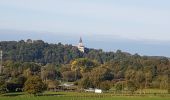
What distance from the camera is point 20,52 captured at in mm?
172125

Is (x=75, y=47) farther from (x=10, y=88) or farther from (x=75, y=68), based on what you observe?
(x=10, y=88)

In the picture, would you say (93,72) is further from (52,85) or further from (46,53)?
(46,53)

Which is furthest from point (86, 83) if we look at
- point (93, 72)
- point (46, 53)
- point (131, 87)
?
point (46, 53)

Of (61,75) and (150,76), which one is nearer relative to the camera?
(150,76)

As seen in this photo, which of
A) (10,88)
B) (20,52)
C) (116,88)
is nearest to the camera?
(10,88)

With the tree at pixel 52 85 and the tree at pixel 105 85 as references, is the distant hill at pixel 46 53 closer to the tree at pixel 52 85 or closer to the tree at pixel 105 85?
the tree at pixel 52 85

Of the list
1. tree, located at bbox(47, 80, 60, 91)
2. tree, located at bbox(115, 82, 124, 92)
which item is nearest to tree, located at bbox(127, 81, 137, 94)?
tree, located at bbox(115, 82, 124, 92)

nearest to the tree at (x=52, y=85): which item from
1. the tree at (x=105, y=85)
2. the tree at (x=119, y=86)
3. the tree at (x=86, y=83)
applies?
the tree at (x=86, y=83)

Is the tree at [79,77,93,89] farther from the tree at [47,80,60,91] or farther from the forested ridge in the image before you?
the tree at [47,80,60,91]

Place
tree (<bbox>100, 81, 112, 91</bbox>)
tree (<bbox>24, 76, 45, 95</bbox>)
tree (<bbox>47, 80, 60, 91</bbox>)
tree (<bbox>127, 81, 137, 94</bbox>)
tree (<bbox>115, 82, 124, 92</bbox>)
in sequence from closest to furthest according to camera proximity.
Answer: tree (<bbox>24, 76, 45, 95</bbox>), tree (<bbox>127, 81, 137, 94</bbox>), tree (<bbox>115, 82, 124, 92</bbox>), tree (<bbox>47, 80, 60, 91</bbox>), tree (<bbox>100, 81, 112, 91</bbox>)

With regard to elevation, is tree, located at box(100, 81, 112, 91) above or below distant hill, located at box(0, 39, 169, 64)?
below

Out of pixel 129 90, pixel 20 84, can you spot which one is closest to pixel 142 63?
pixel 129 90

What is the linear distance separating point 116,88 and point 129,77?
11.2 metres

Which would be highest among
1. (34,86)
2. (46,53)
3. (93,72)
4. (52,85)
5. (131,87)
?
(46,53)
